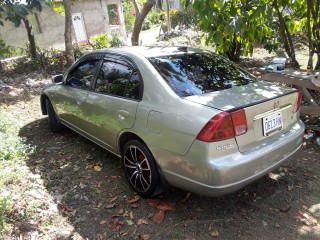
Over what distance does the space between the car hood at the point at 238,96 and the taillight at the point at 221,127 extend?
0.27ft

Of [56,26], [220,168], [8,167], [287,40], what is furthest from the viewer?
[56,26]

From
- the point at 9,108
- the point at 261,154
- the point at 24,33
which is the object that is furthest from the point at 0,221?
the point at 24,33

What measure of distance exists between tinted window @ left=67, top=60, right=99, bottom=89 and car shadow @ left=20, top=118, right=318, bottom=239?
1.13 meters

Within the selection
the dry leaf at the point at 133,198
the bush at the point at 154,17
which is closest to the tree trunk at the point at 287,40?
the dry leaf at the point at 133,198

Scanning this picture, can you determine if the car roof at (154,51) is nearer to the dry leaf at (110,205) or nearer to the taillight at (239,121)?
the taillight at (239,121)

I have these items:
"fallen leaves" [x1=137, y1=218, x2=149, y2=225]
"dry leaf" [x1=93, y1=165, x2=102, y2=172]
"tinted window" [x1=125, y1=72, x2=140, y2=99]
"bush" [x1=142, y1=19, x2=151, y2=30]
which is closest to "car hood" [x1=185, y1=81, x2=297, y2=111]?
"tinted window" [x1=125, y1=72, x2=140, y2=99]

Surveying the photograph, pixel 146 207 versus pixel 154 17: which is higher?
pixel 154 17

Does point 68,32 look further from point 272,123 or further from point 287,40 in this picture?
point 272,123

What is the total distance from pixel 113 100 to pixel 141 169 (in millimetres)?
857

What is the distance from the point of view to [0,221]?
109 inches

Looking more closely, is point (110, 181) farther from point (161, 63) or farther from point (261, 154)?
point (261, 154)

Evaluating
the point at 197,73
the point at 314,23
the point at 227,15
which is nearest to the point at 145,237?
the point at 197,73

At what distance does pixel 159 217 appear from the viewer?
3.02 m

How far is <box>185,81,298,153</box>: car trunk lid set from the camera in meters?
2.60
